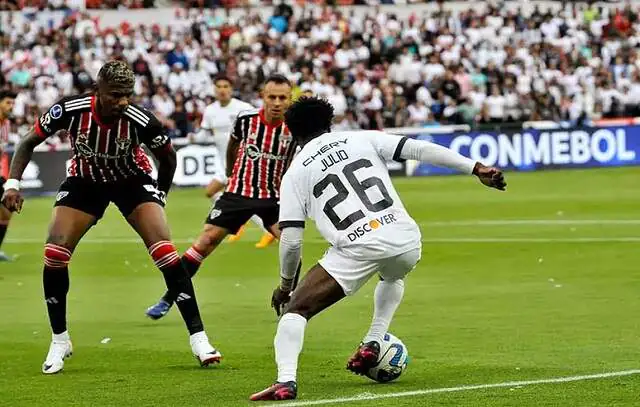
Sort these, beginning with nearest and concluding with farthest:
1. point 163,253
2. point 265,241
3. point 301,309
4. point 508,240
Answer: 1. point 301,309
2. point 163,253
3. point 508,240
4. point 265,241

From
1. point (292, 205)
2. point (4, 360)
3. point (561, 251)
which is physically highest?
point (292, 205)

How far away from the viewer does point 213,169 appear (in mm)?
32562

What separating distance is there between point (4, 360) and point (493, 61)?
31.4 meters

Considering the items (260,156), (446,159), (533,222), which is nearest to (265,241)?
(533,222)

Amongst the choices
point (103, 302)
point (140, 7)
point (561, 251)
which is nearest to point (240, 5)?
point (140, 7)

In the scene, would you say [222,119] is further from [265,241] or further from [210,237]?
[210,237]

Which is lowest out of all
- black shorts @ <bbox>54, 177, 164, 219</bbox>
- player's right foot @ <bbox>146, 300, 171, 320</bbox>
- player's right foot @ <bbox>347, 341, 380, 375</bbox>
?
player's right foot @ <bbox>146, 300, 171, 320</bbox>

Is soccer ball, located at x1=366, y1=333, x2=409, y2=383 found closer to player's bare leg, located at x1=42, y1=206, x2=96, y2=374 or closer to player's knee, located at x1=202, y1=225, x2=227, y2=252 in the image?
player's bare leg, located at x1=42, y1=206, x2=96, y2=374

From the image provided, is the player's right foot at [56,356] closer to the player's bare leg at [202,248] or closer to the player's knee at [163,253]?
the player's knee at [163,253]

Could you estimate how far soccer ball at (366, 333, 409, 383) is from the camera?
9.24m

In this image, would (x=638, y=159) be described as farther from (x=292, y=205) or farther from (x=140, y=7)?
(x=292, y=205)

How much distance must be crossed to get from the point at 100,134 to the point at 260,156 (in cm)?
362

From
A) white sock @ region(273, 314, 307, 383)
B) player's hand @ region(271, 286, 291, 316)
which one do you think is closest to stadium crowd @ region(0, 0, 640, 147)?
player's hand @ region(271, 286, 291, 316)

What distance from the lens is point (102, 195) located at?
10.6 m
